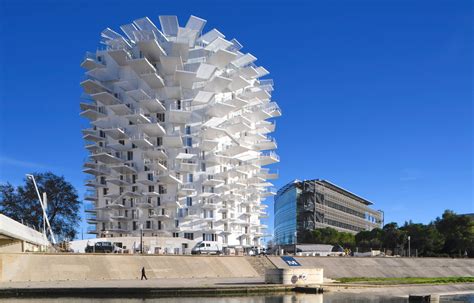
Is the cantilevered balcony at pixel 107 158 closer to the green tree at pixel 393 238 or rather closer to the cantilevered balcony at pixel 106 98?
the cantilevered balcony at pixel 106 98

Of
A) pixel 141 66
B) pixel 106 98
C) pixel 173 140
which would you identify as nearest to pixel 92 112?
pixel 106 98

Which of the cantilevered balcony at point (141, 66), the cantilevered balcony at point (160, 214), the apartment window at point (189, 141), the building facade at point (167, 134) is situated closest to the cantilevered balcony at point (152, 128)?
the building facade at point (167, 134)

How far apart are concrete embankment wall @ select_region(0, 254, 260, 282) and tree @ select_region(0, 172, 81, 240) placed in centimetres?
3940

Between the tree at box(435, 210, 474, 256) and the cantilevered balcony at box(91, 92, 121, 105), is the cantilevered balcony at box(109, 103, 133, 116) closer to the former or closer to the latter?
the cantilevered balcony at box(91, 92, 121, 105)

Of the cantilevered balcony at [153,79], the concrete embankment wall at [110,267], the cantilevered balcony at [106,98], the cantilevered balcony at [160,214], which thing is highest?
the cantilevered balcony at [153,79]

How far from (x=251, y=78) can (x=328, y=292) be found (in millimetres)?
60560

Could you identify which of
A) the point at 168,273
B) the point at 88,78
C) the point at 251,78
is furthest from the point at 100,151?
the point at 168,273

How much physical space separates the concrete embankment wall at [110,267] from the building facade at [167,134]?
23536mm

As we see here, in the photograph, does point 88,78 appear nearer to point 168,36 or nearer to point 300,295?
point 168,36

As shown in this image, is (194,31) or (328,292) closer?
(328,292)

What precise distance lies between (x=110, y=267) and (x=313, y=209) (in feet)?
292

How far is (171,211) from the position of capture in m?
85.3

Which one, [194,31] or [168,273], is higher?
[194,31]

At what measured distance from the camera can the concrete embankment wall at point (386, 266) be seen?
67438 millimetres
